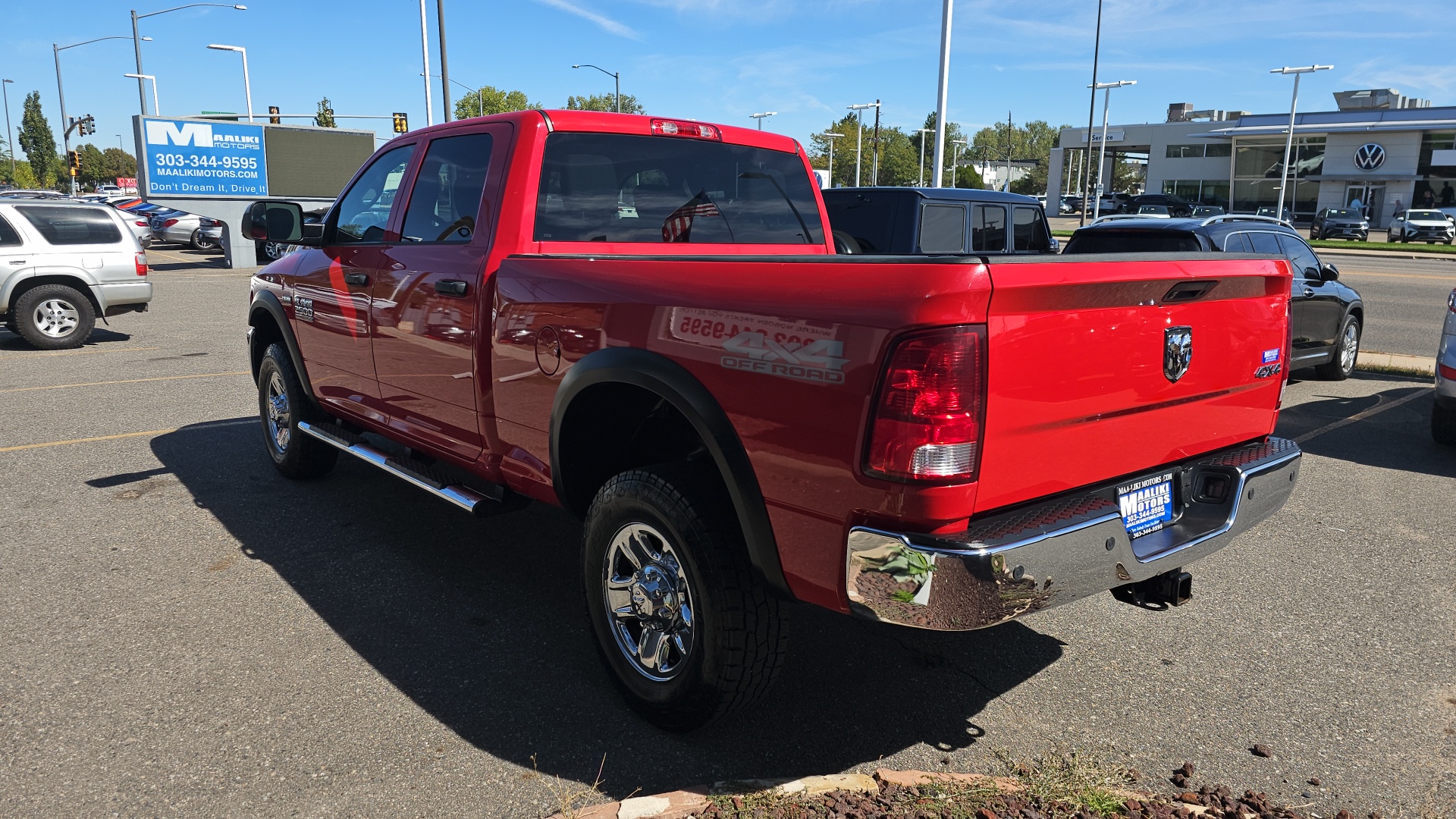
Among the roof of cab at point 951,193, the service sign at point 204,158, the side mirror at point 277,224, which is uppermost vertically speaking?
the service sign at point 204,158

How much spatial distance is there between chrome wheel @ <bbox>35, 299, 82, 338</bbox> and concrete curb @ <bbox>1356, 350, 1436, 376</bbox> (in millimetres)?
15379

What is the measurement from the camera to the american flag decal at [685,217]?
14.2 ft

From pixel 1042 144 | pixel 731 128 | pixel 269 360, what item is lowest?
pixel 269 360

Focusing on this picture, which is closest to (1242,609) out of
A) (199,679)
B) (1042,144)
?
(199,679)

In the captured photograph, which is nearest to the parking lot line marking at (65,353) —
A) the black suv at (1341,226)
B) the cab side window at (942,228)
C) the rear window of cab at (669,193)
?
the cab side window at (942,228)

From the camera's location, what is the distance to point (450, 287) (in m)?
4.04

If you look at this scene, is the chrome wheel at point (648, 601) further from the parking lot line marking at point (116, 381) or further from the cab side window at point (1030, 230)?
the cab side window at point (1030, 230)

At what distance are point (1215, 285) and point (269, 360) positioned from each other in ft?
17.5

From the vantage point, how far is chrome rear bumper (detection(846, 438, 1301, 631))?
7.95ft

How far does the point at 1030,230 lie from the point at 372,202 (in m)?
8.68

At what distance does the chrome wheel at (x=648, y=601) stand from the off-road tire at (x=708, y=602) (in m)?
0.05

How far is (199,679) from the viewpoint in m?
3.59

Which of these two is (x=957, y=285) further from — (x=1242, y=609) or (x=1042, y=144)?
(x=1042, y=144)

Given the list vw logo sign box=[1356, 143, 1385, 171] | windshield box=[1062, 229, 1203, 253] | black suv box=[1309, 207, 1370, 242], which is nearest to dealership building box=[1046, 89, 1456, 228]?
vw logo sign box=[1356, 143, 1385, 171]
